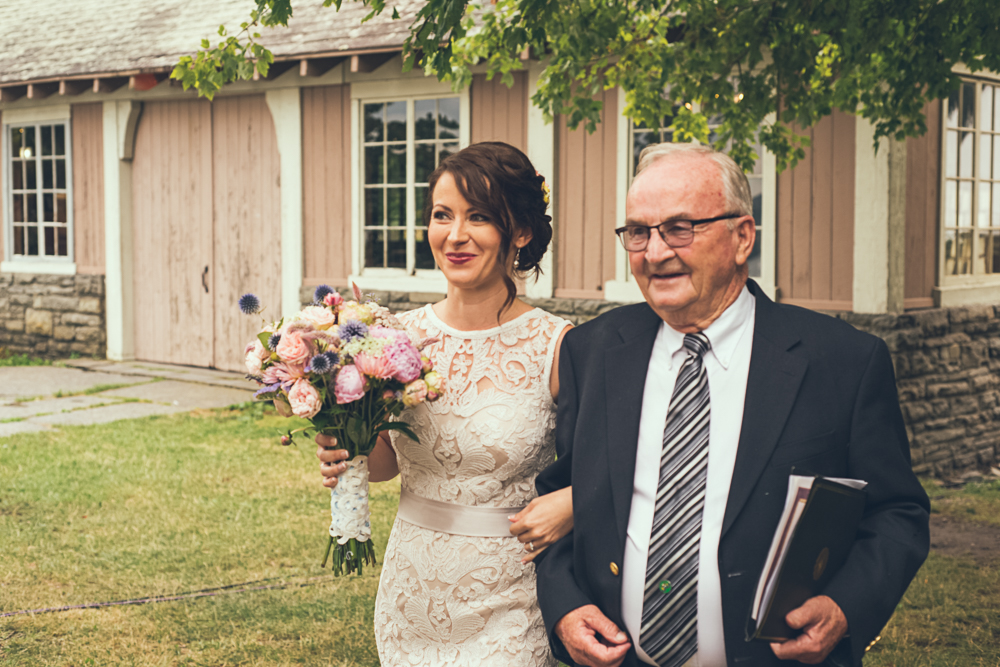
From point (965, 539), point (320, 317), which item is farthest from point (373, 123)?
point (320, 317)

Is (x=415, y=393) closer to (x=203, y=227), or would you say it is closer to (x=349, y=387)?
(x=349, y=387)

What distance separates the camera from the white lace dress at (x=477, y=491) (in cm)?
239

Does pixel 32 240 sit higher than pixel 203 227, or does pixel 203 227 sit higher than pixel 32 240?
pixel 203 227

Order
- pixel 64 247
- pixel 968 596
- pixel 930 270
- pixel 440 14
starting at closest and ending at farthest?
pixel 440 14
pixel 968 596
pixel 930 270
pixel 64 247

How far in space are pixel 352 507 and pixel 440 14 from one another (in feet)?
6.52

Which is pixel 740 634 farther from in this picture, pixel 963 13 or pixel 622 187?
pixel 622 187

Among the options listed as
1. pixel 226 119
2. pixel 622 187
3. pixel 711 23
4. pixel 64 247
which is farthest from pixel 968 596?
pixel 64 247

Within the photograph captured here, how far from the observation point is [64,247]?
478 inches

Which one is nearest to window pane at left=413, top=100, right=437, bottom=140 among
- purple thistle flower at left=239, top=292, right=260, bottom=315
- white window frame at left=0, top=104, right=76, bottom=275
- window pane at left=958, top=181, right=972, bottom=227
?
window pane at left=958, top=181, right=972, bottom=227

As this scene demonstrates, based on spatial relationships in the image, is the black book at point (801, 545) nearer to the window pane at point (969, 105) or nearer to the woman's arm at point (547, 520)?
A: the woman's arm at point (547, 520)

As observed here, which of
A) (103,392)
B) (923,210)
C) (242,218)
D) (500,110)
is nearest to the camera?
(923,210)

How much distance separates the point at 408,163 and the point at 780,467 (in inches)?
324

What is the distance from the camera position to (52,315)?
39.5 ft

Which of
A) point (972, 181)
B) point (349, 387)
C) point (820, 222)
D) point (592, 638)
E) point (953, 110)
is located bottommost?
point (592, 638)
